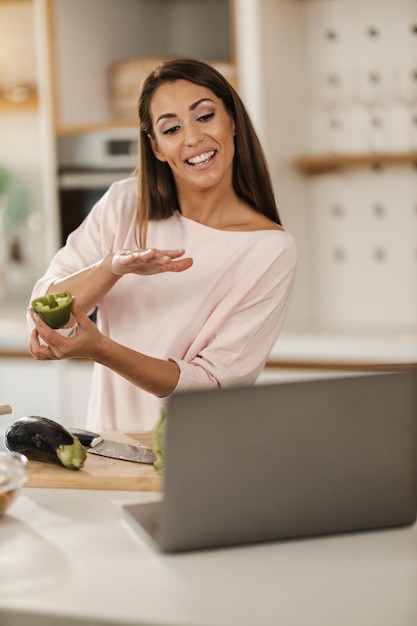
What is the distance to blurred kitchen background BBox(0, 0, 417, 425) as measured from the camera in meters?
3.67

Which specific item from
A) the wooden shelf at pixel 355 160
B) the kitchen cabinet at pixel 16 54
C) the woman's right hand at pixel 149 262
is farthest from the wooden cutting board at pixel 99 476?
the kitchen cabinet at pixel 16 54

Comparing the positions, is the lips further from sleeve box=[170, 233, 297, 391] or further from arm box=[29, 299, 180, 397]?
arm box=[29, 299, 180, 397]

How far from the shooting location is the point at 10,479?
4.58 feet

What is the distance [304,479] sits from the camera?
4.24 feet

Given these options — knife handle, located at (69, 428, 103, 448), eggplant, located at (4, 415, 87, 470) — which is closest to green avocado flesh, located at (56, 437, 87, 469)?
eggplant, located at (4, 415, 87, 470)

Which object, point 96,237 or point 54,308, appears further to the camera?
point 96,237

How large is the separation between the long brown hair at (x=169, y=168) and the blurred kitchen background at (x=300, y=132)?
1434 millimetres

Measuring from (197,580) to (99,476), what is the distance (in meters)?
0.42

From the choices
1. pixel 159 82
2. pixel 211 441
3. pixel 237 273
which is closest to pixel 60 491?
pixel 211 441

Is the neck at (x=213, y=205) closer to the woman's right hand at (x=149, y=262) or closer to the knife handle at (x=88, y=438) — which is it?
the woman's right hand at (x=149, y=262)

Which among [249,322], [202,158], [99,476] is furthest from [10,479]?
[202,158]

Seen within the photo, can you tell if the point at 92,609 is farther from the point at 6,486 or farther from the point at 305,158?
the point at 305,158

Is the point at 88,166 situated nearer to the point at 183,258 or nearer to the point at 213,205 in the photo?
the point at 213,205

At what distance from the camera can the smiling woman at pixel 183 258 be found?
2012 mm
